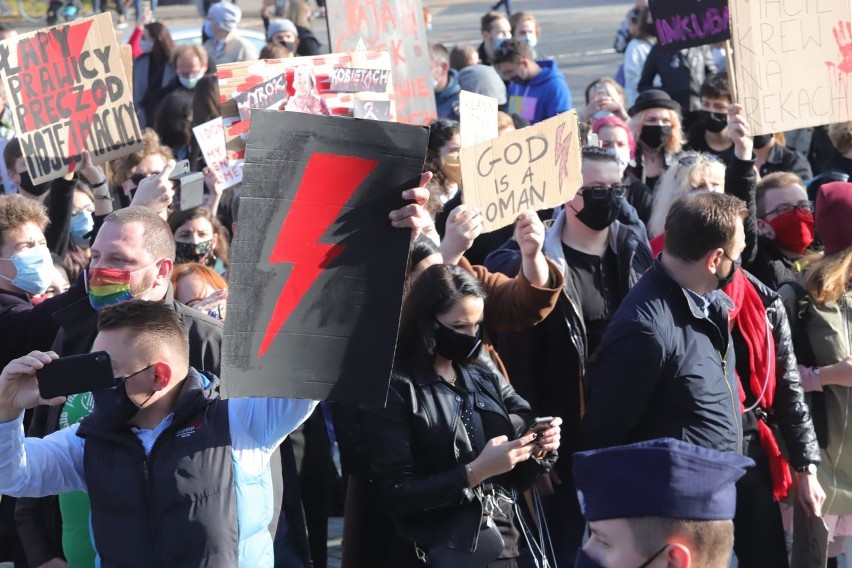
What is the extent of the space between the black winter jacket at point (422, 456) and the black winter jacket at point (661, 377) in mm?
392

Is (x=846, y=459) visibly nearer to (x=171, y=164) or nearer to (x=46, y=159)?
(x=171, y=164)

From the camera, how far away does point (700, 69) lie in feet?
36.8

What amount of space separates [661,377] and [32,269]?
263cm

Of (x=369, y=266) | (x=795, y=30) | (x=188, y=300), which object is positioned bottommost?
(x=188, y=300)

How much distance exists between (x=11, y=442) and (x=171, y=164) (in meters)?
1.94

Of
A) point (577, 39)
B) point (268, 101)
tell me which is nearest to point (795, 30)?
point (268, 101)

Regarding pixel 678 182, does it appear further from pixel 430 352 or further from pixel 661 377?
pixel 430 352

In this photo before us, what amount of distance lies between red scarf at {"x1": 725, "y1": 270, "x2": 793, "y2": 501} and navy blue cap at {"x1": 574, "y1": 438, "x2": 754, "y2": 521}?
95.4 inches

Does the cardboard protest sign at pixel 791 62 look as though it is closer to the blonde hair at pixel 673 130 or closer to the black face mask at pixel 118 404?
the blonde hair at pixel 673 130

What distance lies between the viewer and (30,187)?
6828 mm

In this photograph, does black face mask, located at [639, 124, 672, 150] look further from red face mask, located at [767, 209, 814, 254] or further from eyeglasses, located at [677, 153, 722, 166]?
red face mask, located at [767, 209, 814, 254]

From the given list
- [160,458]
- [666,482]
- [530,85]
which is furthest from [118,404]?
[530,85]

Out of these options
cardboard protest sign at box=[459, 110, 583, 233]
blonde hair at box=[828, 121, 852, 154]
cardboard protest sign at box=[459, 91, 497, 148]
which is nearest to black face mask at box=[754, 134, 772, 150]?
blonde hair at box=[828, 121, 852, 154]

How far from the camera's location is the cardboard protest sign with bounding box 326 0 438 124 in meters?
7.37
